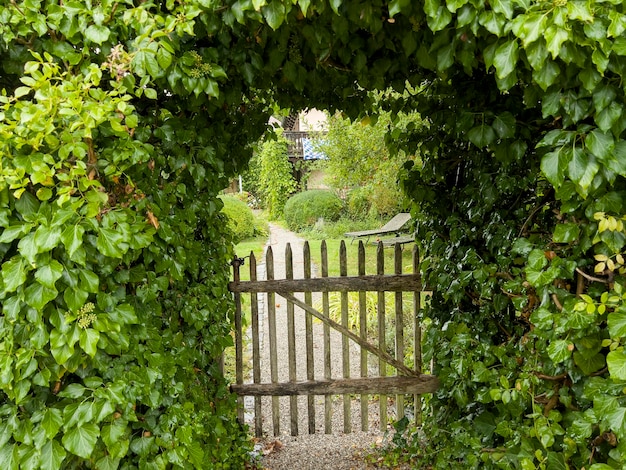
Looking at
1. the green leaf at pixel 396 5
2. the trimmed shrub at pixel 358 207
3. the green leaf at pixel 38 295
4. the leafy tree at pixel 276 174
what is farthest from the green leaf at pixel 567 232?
the leafy tree at pixel 276 174

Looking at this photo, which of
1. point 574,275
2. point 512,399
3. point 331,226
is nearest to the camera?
point 574,275

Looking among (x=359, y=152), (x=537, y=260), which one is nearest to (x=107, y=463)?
(x=537, y=260)

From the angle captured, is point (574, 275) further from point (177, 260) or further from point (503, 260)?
point (177, 260)

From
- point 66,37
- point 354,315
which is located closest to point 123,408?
point 66,37

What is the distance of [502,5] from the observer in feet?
4.51

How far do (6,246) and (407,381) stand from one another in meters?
3.05

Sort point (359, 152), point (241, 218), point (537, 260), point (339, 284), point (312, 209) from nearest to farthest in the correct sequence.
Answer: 1. point (537, 260)
2. point (339, 284)
3. point (359, 152)
4. point (241, 218)
5. point (312, 209)

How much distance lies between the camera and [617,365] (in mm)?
1507

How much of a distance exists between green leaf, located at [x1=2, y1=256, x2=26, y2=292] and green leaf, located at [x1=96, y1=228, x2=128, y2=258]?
23 centimetres

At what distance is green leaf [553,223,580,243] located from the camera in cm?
174

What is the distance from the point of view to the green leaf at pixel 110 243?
5.09ft

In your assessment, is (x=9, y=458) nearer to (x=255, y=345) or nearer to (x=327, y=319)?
(x=255, y=345)

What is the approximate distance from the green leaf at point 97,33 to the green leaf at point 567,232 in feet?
5.85

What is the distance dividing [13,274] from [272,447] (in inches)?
122
